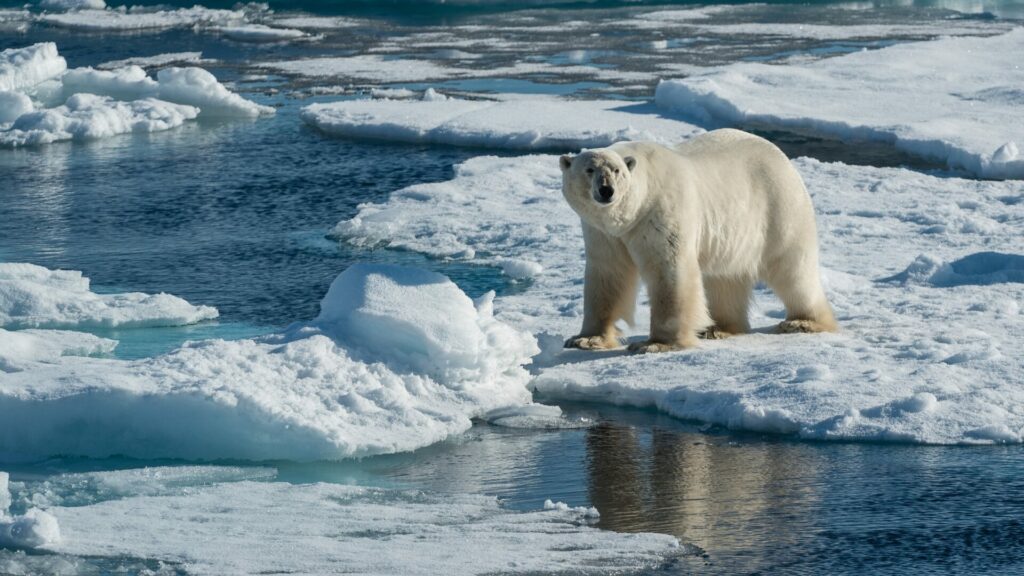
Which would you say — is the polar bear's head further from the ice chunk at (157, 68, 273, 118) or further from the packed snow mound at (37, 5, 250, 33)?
the packed snow mound at (37, 5, 250, 33)

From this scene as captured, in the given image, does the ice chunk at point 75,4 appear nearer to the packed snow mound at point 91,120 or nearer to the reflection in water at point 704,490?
the packed snow mound at point 91,120

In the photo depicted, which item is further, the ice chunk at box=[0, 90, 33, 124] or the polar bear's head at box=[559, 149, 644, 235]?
the ice chunk at box=[0, 90, 33, 124]

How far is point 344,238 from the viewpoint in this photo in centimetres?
937

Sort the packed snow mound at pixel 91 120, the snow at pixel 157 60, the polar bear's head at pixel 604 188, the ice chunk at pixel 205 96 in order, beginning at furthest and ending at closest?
the snow at pixel 157 60 < the ice chunk at pixel 205 96 < the packed snow mound at pixel 91 120 < the polar bear's head at pixel 604 188

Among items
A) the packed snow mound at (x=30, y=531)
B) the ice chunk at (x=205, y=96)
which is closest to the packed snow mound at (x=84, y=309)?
the packed snow mound at (x=30, y=531)

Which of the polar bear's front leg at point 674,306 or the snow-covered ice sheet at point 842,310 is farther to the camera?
the polar bear's front leg at point 674,306

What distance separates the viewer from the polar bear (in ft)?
19.7

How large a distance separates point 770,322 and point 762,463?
2.12 metres

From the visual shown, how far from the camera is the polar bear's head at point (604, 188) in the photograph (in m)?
5.84

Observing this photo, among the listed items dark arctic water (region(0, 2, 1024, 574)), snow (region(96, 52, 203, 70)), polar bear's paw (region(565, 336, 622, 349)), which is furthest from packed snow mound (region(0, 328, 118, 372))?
snow (region(96, 52, 203, 70))

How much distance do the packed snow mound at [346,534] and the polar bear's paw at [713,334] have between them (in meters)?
2.26

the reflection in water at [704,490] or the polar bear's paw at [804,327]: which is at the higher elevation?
the polar bear's paw at [804,327]

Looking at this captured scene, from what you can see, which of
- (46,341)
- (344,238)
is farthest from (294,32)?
(46,341)

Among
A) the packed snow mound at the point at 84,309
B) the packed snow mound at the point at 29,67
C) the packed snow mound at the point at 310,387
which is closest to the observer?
the packed snow mound at the point at 310,387
